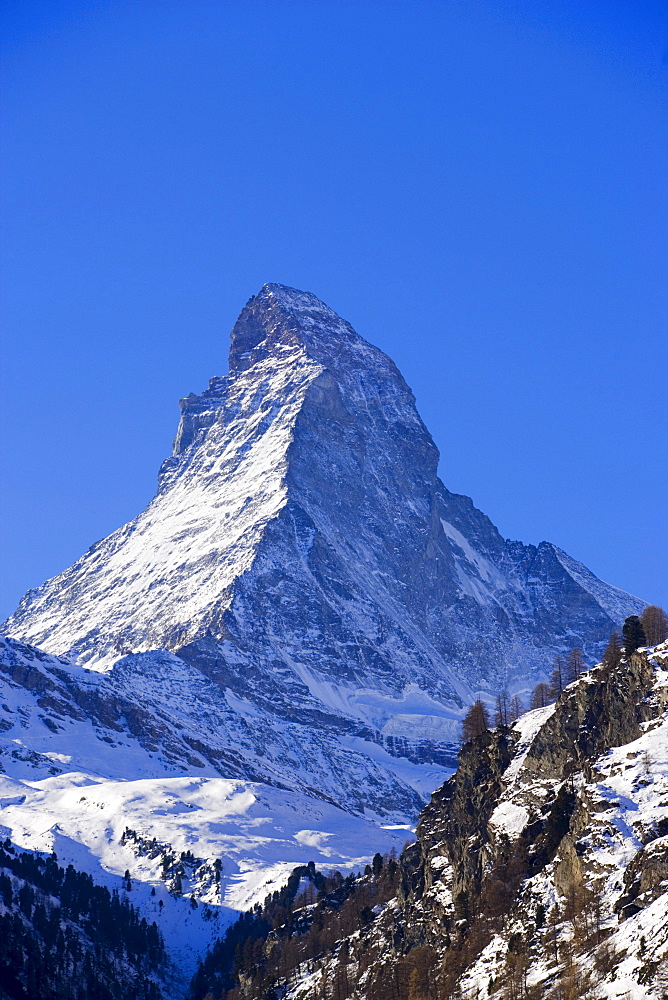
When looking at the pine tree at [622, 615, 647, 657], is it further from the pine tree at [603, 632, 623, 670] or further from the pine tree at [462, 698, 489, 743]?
the pine tree at [462, 698, 489, 743]

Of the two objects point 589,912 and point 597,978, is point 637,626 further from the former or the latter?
point 597,978

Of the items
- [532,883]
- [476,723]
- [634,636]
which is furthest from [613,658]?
[532,883]

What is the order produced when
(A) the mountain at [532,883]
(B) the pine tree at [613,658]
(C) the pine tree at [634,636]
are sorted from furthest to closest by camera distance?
(B) the pine tree at [613,658], (C) the pine tree at [634,636], (A) the mountain at [532,883]

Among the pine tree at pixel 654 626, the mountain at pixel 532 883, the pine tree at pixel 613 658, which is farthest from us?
the pine tree at pixel 654 626

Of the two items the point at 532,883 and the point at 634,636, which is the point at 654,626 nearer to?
the point at 634,636

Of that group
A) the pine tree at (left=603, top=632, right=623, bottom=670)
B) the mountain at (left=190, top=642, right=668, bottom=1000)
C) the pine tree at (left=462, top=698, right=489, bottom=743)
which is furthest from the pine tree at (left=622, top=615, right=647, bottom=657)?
the pine tree at (left=462, top=698, right=489, bottom=743)

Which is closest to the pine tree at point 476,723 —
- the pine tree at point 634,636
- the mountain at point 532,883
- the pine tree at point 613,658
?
the mountain at point 532,883

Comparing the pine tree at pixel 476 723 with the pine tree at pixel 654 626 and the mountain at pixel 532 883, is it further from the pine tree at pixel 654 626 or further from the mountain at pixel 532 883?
the pine tree at pixel 654 626

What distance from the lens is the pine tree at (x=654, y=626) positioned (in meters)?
161

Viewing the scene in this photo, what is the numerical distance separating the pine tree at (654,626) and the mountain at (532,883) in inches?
379

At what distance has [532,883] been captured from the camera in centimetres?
12069

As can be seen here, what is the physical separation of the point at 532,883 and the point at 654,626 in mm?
51055

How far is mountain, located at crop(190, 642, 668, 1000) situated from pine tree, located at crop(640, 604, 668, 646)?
9624mm

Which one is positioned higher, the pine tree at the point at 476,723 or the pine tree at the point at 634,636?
the pine tree at the point at 476,723
